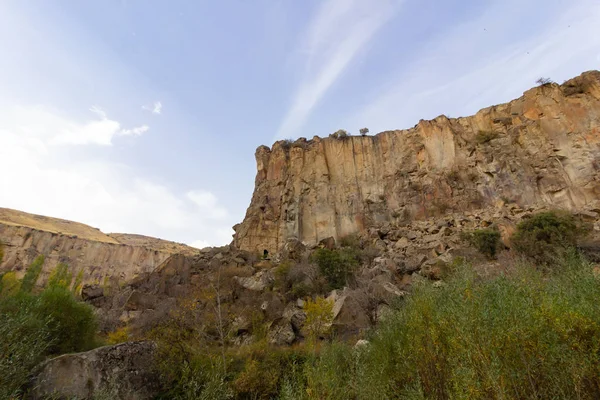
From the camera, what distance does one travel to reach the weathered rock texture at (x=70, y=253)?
54.9 metres

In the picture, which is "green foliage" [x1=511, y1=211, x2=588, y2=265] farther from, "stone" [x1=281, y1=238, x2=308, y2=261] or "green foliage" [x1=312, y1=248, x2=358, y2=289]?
"stone" [x1=281, y1=238, x2=308, y2=261]

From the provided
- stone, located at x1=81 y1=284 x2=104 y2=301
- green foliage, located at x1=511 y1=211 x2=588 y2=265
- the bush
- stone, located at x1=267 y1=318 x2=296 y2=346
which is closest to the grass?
stone, located at x1=267 y1=318 x2=296 y2=346

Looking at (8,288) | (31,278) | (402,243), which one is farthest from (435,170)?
(31,278)

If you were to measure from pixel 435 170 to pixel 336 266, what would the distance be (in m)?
19.7

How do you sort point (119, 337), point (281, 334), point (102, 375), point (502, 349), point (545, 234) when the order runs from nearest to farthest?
point (502, 349) → point (102, 375) → point (281, 334) → point (119, 337) → point (545, 234)

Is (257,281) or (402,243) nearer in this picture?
(257,281)

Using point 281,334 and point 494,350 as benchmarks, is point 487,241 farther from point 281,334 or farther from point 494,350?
point 494,350

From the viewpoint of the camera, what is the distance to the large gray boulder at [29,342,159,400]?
6512 millimetres

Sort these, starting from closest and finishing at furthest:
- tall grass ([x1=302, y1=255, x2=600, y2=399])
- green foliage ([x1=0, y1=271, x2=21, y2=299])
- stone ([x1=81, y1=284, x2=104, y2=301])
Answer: tall grass ([x1=302, y1=255, x2=600, y2=399])
green foliage ([x1=0, y1=271, x2=21, y2=299])
stone ([x1=81, y1=284, x2=104, y2=301])

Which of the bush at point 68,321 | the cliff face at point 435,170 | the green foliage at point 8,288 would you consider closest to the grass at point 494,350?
the bush at point 68,321

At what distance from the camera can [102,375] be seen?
714 centimetres

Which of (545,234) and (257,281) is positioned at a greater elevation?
(545,234)

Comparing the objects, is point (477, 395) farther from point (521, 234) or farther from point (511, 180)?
point (511, 180)

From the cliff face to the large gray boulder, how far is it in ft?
87.2
